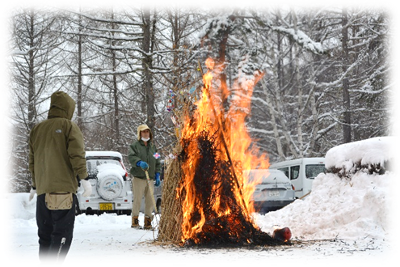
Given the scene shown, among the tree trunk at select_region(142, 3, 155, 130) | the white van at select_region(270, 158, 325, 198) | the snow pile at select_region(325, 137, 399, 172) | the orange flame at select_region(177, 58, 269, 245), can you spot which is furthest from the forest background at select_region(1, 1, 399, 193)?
the orange flame at select_region(177, 58, 269, 245)

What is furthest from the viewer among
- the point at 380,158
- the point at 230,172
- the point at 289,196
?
the point at 289,196

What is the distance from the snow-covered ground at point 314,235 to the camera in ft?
16.5

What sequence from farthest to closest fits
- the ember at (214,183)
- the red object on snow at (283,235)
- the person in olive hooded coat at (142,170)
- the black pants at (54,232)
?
the person in olive hooded coat at (142,170)
the red object on snow at (283,235)
the ember at (214,183)
the black pants at (54,232)

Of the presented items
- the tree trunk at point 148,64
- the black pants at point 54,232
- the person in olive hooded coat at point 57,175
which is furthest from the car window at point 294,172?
the black pants at point 54,232

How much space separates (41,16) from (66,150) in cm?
1215

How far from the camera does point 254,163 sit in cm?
671

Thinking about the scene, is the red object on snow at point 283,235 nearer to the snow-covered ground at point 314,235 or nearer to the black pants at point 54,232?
the snow-covered ground at point 314,235

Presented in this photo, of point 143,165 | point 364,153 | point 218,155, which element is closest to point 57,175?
point 218,155

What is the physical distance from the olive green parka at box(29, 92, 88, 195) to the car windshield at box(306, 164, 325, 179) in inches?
477

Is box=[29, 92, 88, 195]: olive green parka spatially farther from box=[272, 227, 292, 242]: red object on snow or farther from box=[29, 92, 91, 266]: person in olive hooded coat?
box=[272, 227, 292, 242]: red object on snow

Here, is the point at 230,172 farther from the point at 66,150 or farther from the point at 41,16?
the point at 41,16

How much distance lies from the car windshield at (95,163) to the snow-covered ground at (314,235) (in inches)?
111

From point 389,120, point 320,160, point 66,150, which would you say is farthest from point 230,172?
point 389,120

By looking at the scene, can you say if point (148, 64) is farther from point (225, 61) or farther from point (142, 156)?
point (142, 156)
